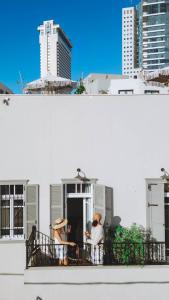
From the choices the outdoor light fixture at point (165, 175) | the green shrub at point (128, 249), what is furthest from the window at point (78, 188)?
the outdoor light fixture at point (165, 175)

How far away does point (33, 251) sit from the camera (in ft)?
40.2

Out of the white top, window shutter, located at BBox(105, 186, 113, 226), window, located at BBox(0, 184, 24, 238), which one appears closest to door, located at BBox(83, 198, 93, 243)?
window shutter, located at BBox(105, 186, 113, 226)

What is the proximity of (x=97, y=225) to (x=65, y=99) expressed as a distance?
4.07 meters

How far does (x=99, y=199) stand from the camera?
43.1 feet

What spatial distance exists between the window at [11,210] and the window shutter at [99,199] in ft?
7.57

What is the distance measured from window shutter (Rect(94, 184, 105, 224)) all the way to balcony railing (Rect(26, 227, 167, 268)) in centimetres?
109

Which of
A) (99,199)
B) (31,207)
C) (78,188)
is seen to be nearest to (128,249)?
(99,199)

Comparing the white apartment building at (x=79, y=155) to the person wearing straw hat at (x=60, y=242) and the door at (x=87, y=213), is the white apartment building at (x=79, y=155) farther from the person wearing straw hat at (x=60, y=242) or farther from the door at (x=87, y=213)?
the person wearing straw hat at (x=60, y=242)

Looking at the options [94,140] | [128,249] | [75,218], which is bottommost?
[128,249]

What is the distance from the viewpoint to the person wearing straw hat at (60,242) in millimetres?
12094

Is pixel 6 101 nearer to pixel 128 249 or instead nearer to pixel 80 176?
pixel 80 176

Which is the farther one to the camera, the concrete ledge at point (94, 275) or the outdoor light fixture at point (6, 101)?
the outdoor light fixture at point (6, 101)

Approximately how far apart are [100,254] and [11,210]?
3193 millimetres

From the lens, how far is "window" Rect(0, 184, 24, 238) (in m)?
13.4
